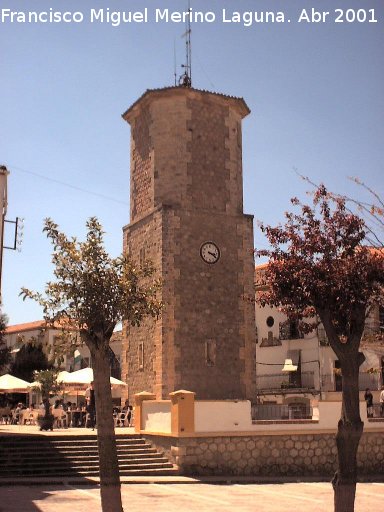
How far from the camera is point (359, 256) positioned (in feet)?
32.0

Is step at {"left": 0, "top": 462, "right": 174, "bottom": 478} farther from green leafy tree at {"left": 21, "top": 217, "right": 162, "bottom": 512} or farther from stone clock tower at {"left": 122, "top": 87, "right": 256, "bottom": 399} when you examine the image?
green leafy tree at {"left": 21, "top": 217, "right": 162, "bottom": 512}

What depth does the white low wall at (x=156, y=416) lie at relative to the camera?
19359 mm

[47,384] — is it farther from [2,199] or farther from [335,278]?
[335,278]

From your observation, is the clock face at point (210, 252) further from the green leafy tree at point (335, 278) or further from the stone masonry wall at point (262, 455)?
the green leafy tree at point (335, 278)

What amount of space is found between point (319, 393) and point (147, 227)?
54.7ft

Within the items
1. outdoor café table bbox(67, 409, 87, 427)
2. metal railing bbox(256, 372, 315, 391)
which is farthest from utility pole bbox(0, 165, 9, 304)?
metal railing bbox(256, 372, 315, 391)

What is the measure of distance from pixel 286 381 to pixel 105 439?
100 feet

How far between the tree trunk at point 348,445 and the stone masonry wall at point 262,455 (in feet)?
31.4

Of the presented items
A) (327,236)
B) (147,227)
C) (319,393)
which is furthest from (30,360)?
(327,236)

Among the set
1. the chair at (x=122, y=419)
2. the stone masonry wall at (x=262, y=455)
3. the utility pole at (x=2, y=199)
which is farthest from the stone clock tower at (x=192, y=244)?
the utility pole at (x=2, y=199)

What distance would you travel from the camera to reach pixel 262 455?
18.9 m

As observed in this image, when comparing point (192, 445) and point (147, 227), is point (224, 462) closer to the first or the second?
point (192, 445)

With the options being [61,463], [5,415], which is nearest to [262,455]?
[61,463]

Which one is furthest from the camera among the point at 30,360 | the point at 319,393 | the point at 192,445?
the point at 30,360
